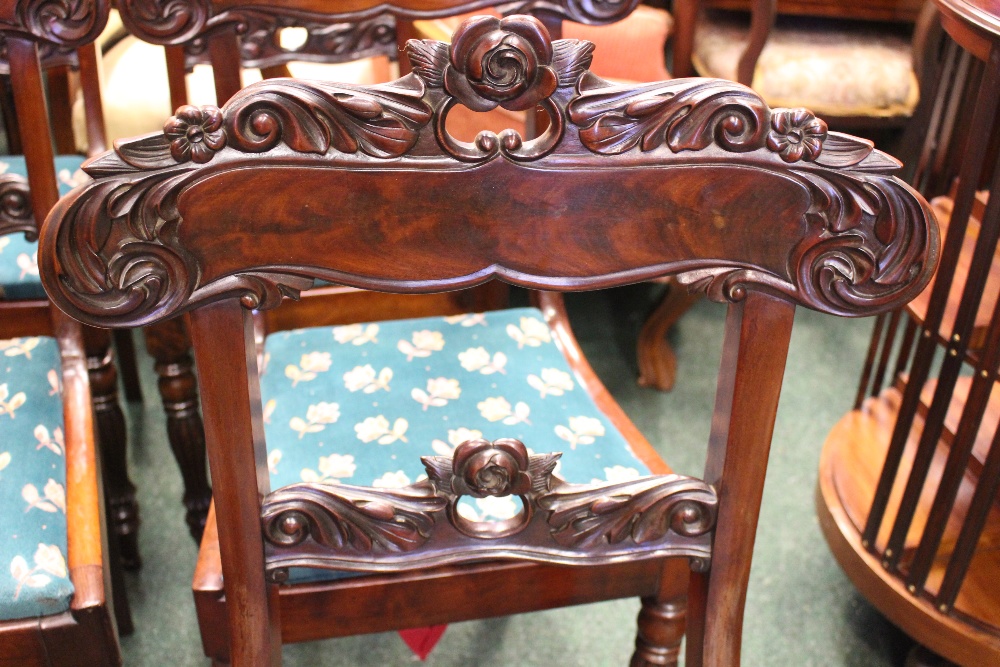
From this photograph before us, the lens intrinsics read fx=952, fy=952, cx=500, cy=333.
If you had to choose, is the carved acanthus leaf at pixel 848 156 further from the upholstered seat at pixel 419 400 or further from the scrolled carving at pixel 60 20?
the scrolled carving at pixel 60 20

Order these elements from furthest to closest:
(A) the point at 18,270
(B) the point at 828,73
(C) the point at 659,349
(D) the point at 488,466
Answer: (B) the point at 828,73 < (C) the point at 659,349 < (A) the point at 18,270 < (D) the point at 488,466

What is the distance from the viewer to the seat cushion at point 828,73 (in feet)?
6.43

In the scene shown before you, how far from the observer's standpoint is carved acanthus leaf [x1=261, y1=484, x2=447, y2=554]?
1.90 ft

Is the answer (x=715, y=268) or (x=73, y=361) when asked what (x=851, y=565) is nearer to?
(x=715, y=268)

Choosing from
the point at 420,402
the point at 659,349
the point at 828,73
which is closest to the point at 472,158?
the point at 420,402

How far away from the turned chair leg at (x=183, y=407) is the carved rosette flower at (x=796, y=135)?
3.05ft

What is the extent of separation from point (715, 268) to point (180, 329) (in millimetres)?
888

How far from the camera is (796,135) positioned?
45cm

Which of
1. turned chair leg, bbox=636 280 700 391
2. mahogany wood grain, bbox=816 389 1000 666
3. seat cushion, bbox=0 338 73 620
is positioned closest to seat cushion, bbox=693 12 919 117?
turned chair leg, bbox=636 280 700 391

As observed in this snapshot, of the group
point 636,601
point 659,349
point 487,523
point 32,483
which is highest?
point 487,523

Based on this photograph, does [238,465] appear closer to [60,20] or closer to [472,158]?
[472,158]

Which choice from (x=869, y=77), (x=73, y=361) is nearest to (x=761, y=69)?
(x=869, y=77)

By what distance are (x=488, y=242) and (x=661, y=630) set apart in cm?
51

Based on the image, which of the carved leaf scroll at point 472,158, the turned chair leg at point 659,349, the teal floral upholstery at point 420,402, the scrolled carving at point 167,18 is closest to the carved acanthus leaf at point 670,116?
the carved leaf scroll at point 472,158
